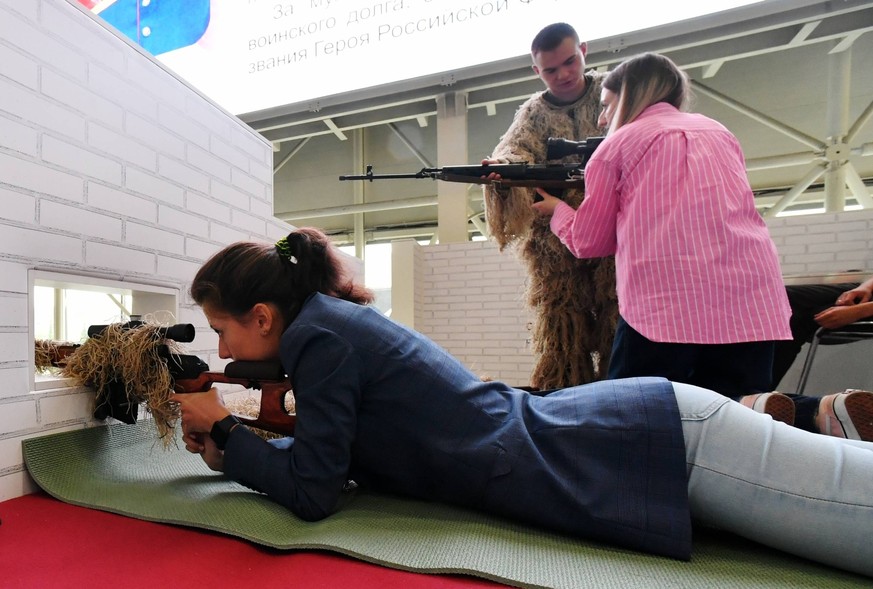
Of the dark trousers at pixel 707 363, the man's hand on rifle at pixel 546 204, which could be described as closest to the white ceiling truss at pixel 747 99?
the man's hand on rifle at pixel 546 204

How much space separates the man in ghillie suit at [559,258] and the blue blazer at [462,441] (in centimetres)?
96

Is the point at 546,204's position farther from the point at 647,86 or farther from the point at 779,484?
the point at 779,484

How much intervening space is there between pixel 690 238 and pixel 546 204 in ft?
2.21

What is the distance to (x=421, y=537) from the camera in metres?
0.81

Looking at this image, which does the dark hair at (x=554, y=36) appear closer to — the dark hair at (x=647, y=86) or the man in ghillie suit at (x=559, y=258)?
the man in ghillie suit at (x=559, y=258)

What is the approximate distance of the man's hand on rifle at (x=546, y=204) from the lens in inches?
66.6

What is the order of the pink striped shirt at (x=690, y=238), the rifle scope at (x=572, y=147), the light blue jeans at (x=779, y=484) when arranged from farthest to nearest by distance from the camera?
1. the rifle scope at (x=572, y=147)
2. the pink striped shirt at (x=690, y=238)
3. the light blue jeans at (x=779, y=484)

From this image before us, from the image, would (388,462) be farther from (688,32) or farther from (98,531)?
(688,32)

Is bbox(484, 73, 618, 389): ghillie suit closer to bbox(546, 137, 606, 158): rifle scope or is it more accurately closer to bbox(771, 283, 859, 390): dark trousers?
bbox(546, 137, 606, 158): rifle scope

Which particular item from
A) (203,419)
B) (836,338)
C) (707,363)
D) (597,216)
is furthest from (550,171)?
(836,338)

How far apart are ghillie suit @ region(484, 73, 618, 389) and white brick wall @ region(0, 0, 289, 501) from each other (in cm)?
118

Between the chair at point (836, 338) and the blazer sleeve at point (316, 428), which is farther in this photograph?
the chair at point (836, 338)

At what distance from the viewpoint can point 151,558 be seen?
0.77 m

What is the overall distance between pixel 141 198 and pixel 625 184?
1.51 metres
